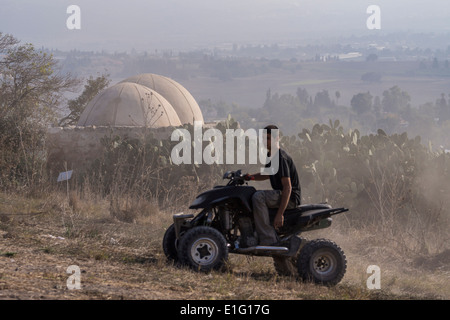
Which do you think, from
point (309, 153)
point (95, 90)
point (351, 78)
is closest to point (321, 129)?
point (309, 153)

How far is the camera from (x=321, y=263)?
297 inches

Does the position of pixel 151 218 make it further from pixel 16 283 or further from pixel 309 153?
pixel 309 153

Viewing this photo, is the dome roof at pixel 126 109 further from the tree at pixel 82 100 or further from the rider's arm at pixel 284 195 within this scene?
the rider's arm at pixel 284 195

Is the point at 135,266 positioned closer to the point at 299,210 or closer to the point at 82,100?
the point at 299,210

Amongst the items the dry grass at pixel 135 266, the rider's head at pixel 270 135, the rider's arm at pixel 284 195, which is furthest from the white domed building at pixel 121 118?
the rider's arm at pixel 284 195

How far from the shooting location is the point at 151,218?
11.9 meters

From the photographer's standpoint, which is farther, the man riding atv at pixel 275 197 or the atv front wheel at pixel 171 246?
the atv front wheel at pixel 171 246

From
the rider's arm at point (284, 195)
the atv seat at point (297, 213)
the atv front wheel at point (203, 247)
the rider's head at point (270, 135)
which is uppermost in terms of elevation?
the rider's head at point (270, 135)

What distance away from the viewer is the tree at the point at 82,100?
33.9 meters

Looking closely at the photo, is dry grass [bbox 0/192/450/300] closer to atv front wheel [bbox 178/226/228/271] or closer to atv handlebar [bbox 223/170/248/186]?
atv front wheel [bbox 178/226/228/271]

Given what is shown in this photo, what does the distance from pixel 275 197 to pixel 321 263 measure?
962 mm

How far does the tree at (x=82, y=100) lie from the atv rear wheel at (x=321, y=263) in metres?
27.4

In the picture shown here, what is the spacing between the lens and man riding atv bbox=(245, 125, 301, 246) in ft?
24.3

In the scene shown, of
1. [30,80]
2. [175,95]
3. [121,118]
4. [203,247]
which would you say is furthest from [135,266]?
[30,80]
